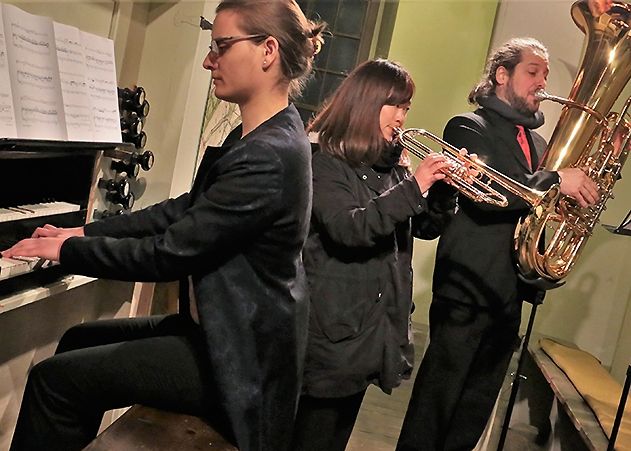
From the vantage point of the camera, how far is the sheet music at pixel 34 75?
1804mm

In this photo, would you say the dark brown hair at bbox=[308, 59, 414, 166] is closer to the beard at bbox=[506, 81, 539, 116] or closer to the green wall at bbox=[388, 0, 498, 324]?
the beard at bbox=[506, 81, 539, 116]

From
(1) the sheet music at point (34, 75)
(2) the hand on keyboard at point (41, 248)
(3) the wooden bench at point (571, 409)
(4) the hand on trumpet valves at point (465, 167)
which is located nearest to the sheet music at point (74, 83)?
(1) the sheet music at point (34, 75)

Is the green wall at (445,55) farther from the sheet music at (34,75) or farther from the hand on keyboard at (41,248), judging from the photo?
the hand on keyboard at (41,248)

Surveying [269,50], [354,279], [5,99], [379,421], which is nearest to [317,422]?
[354,279]

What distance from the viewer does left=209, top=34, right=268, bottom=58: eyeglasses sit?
155cm

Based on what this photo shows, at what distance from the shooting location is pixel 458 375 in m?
2.56

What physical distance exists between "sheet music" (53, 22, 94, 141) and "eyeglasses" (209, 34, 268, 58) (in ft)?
2.12

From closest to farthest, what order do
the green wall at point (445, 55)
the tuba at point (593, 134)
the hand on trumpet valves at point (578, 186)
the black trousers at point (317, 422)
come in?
the black trousers at point (317, 422) → the hand on trumpet valves at point (578, 186) → the tuba at point (593, 134) → the green wall at point (445, 55)

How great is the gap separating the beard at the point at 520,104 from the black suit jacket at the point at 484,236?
9 centimetres

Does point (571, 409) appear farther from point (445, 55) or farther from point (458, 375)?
point (445, 55)

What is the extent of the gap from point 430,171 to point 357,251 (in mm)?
298

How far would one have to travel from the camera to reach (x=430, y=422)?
260 centimetres

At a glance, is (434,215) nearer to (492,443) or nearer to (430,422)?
(430,422)

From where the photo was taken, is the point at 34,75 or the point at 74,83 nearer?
the point at 34,75
